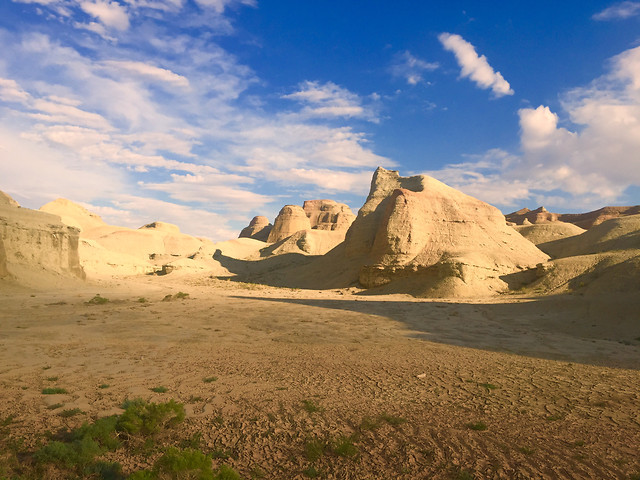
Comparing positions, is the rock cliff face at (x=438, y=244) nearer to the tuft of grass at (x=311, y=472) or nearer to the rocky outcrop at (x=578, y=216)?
the tuft of grass at (x=311, y=472)

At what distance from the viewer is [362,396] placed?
6.36 metres

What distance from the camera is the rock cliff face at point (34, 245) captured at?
2086cm

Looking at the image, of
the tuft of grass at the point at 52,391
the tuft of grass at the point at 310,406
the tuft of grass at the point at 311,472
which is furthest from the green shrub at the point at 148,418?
the tuft of grass at the point at 311,472

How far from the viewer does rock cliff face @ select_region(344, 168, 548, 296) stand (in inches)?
1002

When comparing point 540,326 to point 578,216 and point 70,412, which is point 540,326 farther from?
point 578,216

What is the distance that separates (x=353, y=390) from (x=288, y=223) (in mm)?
79985

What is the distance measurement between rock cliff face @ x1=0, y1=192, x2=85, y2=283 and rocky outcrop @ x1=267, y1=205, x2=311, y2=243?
61.2 metres

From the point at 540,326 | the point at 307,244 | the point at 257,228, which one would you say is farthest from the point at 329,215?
the point at 540,326

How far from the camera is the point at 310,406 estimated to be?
19.0 ft

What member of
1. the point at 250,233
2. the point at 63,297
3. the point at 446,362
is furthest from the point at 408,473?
the point at 250,233

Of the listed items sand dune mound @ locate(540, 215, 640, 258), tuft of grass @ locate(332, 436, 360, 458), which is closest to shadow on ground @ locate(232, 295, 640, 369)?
tuft of grass @ locate(332, 436, 360, 458)

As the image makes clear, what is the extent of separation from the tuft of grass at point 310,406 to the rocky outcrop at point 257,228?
98877 mm

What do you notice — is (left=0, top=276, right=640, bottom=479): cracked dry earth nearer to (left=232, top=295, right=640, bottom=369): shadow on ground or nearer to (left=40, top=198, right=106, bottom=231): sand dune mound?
(left=232, top=295, right=640, bottom=369): shadow on ground

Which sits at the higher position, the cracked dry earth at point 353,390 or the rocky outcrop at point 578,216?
the rocky outcrop at point 578,216
